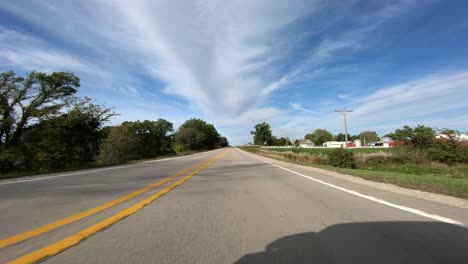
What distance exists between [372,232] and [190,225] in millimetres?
2752

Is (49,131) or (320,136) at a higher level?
(320,136)

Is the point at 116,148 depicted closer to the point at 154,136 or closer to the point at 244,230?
the point at 244,230

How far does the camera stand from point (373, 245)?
9.20 ft

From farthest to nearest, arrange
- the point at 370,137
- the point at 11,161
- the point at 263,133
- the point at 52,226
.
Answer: the point at 370,137 < the point at 263,133 < the point at 11,161 < the point at 52,226

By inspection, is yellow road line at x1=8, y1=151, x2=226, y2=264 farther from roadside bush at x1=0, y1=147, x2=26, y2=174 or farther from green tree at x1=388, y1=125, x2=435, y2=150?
roadside bush at x1=0, y1=147, x2=26, y2=174

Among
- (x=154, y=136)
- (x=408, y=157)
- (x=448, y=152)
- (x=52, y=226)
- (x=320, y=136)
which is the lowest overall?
(x=52, y=226)

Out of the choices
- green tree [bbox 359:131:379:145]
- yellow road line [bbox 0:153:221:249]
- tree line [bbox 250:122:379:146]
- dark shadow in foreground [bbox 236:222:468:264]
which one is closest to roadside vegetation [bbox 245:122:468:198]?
dark shadow in foreground [bbox 236:222:468:264]

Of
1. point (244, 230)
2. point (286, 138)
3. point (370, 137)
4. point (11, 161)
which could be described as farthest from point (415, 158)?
point (370, 137)

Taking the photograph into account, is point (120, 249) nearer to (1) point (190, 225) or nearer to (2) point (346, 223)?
(1) point (190, 225)

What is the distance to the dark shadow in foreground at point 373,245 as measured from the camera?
247cm

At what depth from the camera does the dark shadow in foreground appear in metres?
2.47

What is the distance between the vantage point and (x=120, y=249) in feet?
8.91

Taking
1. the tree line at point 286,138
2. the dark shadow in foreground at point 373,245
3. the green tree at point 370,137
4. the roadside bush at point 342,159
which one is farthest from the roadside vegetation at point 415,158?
the green tree at point 370,137

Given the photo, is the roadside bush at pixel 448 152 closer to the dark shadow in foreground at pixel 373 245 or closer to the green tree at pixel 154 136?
the dark shadow in foreground at pixel 373 245
